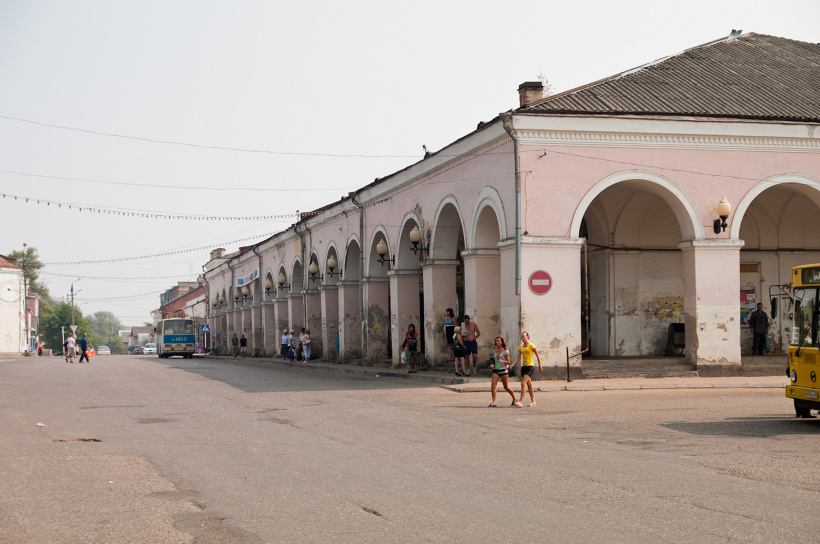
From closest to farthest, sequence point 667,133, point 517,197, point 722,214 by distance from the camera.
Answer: point 517,197 → point 722,214 → point 667,133

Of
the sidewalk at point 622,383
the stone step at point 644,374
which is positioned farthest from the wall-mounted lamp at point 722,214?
the sidewalk at point 622,383

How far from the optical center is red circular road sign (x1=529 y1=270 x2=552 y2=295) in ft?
67.8

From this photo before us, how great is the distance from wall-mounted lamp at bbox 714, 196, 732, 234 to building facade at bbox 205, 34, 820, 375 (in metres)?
0.12

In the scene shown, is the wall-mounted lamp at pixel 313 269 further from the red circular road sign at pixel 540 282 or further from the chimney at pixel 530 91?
the red circular road sign at pixel 540 282

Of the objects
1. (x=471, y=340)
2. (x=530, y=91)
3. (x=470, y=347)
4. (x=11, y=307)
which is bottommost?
(x=470, y=347)

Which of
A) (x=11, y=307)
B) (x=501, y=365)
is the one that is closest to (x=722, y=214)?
(x=501, y=365)

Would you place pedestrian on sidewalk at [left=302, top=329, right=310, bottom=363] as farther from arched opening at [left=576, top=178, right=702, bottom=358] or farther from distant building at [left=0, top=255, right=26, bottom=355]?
distant building at [left=0, top=255, right=26, bottom=355]

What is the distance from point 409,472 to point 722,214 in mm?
15004

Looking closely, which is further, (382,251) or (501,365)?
(382,251)

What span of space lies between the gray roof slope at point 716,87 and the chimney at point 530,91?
1.10m

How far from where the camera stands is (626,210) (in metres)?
Result: 25.8

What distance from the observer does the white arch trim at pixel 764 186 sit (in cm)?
2184

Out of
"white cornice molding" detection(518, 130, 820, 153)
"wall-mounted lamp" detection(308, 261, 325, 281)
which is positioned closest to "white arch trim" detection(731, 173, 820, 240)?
"white cornice molding" detection(518, 130, 820, 153)

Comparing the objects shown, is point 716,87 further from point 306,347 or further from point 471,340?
point 306,347
